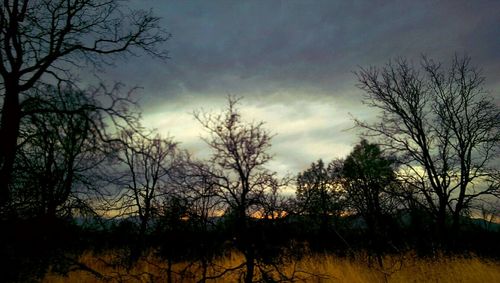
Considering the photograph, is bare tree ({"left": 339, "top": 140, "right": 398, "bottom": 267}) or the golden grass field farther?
bare tree ({"left": 339, "top": 140, "right": 398, "bottom": 267})

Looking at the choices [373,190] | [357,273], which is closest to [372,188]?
[373,190]

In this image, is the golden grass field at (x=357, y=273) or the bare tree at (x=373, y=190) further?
the bare tree at (x=373, y=190)

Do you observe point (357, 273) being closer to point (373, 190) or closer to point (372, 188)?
point (373, 190)

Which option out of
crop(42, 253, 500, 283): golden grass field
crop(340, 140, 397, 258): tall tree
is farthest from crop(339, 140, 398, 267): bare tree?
crop(42, 253, 500, 283): golden grass field

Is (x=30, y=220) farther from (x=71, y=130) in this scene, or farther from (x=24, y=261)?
(x=71, y=130)

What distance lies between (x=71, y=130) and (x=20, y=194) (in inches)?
52.2

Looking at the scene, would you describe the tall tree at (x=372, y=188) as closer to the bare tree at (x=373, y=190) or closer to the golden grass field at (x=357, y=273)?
the bare tree at (x=373, y=190)

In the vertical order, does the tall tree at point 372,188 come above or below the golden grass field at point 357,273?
above

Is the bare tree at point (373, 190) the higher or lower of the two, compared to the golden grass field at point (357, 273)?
higher

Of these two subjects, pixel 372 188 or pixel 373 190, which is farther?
pixel 372 188

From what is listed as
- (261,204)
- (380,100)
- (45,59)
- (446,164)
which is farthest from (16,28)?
(446,164)

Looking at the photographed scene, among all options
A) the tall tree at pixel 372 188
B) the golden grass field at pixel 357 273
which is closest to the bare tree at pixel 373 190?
the tall tree at pixel 372 188

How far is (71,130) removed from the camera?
5.75 meters

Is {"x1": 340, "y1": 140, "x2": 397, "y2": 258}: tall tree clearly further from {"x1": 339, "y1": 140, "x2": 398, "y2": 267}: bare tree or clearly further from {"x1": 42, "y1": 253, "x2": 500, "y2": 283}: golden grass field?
{"x1": 42, "y1": 253, "x2": 500, "y2": 283}: golden grass field
